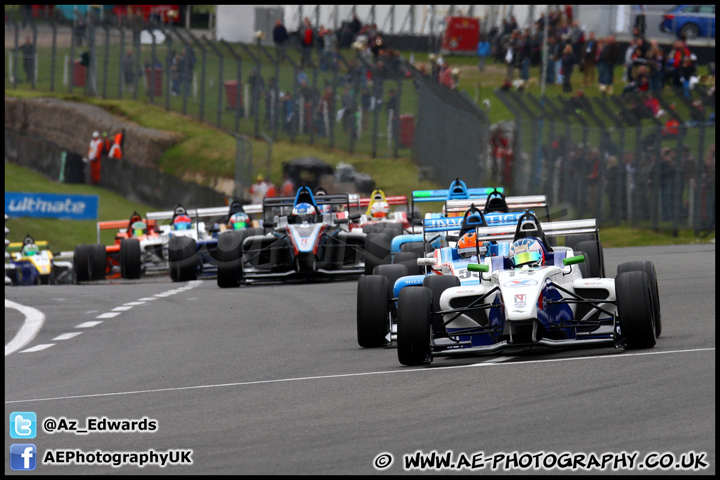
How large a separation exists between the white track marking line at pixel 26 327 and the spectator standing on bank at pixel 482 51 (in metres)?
25.6

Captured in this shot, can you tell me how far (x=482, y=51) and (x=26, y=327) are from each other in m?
29.1

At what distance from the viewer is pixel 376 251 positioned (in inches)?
774

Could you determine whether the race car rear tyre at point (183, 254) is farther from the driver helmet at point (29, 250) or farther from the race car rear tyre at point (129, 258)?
the driver helmet at point (29, 250)

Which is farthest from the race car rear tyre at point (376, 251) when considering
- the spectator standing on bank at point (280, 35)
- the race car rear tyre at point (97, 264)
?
the spectator standing on bank at point (280, 35)

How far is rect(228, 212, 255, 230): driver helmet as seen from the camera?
24750 millimetres

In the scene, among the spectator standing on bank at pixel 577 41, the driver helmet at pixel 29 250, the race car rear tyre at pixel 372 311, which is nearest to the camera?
the race car rear tyre at pixel 372 311

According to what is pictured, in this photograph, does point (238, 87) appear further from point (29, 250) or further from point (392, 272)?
point (392, 272)

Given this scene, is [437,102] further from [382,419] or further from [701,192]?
[382,419]

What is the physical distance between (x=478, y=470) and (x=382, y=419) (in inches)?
65.1

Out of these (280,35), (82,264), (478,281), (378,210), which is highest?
(280,35)

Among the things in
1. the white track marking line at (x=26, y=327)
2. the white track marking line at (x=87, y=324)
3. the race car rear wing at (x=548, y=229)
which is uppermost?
the race car rear wing at (x=548, y=229)

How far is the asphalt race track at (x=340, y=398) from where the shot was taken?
6.75 metres

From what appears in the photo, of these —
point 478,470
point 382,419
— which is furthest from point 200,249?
point 478,470

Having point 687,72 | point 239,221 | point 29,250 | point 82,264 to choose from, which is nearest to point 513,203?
point 239,221
